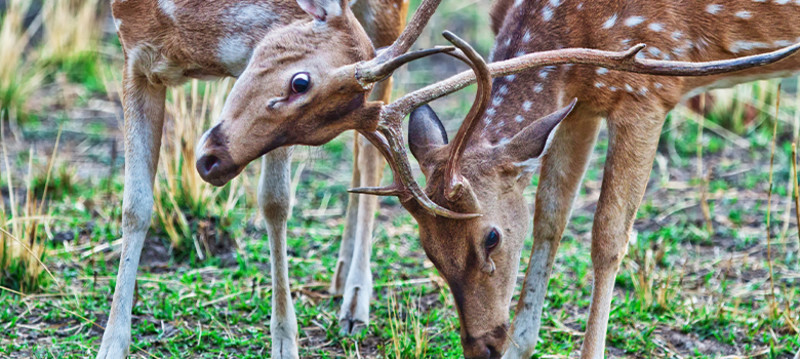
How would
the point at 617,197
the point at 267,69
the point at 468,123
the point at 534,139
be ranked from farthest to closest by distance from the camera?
1. the point at 617,197
2. the point at 534,139
3. the point at 468,123
4. the point at 267,69

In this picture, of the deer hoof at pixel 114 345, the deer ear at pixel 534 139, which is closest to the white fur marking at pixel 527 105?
the deer ear at pixel 534 139

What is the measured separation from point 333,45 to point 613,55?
107 centimetres

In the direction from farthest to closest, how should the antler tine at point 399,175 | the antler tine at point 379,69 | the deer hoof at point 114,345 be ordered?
the deer hoof at point 114,345, the antler tine at point 399,175, the antler tine at point 379,69

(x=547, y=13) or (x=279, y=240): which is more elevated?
(x=547, y=13)

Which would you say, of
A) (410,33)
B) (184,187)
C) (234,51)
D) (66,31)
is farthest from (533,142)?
(66,31)

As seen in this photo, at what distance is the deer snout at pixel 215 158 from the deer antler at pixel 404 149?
499 millimetres

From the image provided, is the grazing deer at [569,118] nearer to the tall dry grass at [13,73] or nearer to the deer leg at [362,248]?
the deer leg at [362,248]

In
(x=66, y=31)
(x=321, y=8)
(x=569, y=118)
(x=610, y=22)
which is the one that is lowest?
(x=569, y=118)

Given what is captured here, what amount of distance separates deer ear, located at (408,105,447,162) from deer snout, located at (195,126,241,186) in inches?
36.5

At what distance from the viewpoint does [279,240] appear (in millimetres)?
4840

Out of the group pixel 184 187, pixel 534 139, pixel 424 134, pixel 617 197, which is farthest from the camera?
pixel 184 187

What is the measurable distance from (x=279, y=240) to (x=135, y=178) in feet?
2.43

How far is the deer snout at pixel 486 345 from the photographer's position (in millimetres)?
4309

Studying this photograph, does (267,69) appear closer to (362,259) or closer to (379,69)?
(379,69)
